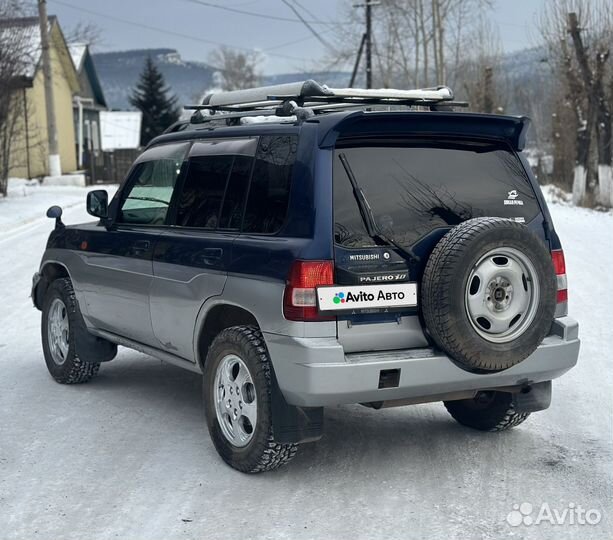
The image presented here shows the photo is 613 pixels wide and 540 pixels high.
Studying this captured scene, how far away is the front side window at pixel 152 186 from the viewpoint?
621cm

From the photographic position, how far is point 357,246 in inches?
189

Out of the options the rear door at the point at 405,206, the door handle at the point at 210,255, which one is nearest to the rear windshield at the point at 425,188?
the rear door at the point at 405,206

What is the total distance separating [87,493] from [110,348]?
248 cm

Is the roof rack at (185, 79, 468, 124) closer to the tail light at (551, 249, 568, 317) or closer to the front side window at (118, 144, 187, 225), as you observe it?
the front side window at (118, 144, 187, 225)

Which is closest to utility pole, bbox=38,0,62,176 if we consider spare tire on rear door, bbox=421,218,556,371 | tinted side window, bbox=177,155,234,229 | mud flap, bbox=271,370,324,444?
tinted side window, bbox=177,155,234,229

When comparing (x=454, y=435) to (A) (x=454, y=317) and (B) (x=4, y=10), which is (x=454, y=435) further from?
(B) (x=4, y=10)

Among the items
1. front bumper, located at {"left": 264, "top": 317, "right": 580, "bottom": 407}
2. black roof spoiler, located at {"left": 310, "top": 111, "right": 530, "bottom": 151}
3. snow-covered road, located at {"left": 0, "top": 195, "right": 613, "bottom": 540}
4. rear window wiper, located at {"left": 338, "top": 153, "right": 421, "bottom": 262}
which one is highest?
black roof spoiler, located at {"left": 310, "top": 111, "right": 530, "bottom": 151}

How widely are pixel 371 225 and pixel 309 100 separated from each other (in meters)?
1.13

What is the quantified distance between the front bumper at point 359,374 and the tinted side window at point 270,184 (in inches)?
25.8

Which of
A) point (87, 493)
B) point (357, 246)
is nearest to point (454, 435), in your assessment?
point (357, 246)

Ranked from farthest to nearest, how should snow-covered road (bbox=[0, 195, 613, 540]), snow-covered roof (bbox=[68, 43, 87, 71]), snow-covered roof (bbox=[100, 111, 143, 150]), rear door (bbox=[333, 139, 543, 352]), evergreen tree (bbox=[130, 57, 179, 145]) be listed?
snow-covered roof (bbox=[100, 111, 143, 150]), evergreen tree (bbox=[130, 57, 179, 145]), snow-covered roof (bbox=[68, 43, 87, 71]), rear door (bbox=[333, 139, 543, 352]), snow-covered road (bbox=[0, 195, 613, 540])

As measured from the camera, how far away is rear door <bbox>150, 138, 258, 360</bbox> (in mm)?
5410

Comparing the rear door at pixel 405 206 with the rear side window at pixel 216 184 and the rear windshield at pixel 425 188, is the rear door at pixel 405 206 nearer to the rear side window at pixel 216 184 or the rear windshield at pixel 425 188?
the rear windshield at pixel 425 188

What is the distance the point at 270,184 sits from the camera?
5.18 metres
